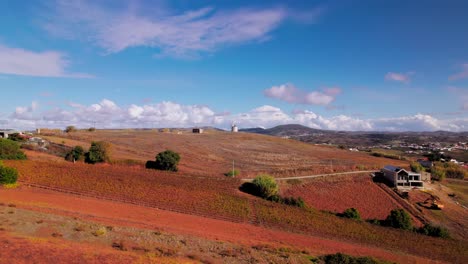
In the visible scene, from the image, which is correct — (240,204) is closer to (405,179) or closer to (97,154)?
(97,154)

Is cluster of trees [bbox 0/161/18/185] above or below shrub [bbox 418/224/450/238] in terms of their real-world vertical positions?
above

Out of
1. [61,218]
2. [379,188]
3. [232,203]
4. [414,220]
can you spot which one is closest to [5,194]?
[61,218]

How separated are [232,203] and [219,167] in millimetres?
26272

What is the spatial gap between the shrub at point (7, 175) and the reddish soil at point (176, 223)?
172cm

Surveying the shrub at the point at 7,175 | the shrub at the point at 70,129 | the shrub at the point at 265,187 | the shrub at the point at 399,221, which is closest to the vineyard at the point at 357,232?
the shrub at the point at 399,221

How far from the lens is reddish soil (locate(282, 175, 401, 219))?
46.1 meters

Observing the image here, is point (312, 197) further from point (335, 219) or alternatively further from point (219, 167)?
point (219, 167)

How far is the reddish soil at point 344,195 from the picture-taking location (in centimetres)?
4609

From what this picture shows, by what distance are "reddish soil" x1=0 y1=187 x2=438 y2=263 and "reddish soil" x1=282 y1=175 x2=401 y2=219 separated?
1510cm

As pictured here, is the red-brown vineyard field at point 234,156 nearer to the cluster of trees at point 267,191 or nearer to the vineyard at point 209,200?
the cluster of trees at point 267,191

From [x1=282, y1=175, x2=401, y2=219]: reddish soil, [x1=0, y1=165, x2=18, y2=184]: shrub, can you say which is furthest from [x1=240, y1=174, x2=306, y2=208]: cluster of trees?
[x1=0, y1=165, x2=18, y2=184]: shrub

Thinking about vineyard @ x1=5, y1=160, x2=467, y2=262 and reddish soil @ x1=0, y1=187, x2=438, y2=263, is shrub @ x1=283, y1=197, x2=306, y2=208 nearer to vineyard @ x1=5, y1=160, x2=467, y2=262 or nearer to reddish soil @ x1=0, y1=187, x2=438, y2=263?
vineyard @ x1=5, y1=160, x2=467, y2=262

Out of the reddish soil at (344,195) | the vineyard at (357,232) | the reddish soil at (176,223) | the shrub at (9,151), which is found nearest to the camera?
the reddish soil at (176,223)

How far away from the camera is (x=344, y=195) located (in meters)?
50.5
